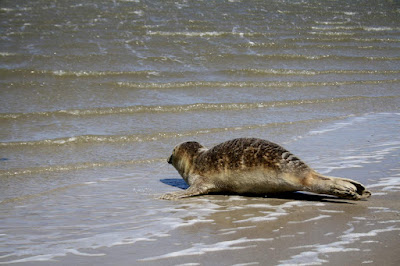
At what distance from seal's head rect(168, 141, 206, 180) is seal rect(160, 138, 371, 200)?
19 mm

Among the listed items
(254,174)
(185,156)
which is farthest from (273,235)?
(185,156)

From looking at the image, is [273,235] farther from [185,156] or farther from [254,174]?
[185,156]

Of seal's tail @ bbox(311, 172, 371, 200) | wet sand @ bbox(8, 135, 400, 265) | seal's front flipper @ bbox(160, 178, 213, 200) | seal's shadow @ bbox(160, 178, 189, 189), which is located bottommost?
seal's shadow @ bbox(160, 178, 189, 189)

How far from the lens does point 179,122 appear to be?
11.0m

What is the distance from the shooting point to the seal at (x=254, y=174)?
5.79 m

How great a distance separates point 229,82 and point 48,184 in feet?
26.5

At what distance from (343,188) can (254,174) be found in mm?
1011

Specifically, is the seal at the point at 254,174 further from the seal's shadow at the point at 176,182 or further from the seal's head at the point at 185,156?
the seal's shadow at the point at 176,182

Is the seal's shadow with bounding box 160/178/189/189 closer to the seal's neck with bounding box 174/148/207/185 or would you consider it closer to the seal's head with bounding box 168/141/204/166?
the seal's neck with bounding box 174/148/207/185

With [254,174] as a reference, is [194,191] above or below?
below

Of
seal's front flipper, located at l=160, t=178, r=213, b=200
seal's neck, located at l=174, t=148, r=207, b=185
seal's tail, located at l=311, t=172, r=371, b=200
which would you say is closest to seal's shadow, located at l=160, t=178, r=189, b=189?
seal's neck, located at l=174, t=148, r=207, b=185

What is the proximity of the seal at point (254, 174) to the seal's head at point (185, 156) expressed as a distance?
0.06 ft

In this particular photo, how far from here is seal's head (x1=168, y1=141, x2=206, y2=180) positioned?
7.26m

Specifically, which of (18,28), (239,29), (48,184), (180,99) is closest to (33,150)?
(48,184)
